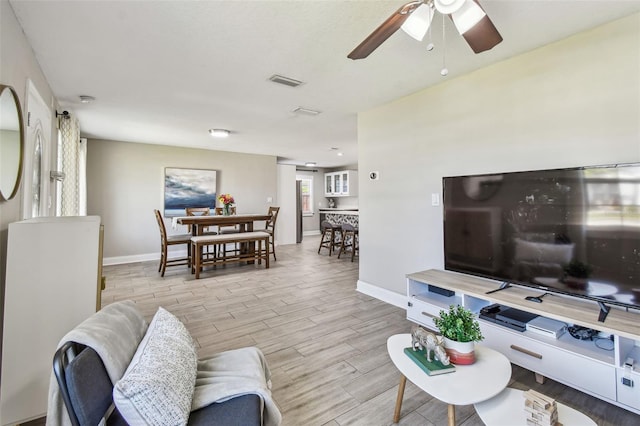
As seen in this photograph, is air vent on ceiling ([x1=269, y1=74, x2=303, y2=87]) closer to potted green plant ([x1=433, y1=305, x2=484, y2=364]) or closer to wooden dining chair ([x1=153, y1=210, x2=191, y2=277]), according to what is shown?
potted green plant ([x1=433, y1=305, x2=484, y2=364])

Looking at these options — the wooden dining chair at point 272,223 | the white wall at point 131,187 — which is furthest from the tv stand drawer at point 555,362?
the white wall at point 131,187

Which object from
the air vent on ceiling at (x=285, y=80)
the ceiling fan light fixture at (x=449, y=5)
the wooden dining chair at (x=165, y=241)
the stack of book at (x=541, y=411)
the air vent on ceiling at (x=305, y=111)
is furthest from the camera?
the wooden dining chair at (x=165, y=241)

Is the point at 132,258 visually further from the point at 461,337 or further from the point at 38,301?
the point at 461,337

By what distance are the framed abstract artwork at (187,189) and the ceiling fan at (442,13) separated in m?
5.55

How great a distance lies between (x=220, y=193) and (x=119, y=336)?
5.87 m

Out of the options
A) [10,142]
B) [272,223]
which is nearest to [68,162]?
[10,142]

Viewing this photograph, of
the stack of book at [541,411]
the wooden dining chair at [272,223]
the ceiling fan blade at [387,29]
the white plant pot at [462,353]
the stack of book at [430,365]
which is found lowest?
the stack of book at [541,411]

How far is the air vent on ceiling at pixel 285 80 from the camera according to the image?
2684 mm

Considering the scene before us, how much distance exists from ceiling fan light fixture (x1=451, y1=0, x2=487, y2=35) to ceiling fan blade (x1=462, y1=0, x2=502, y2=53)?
0.02m

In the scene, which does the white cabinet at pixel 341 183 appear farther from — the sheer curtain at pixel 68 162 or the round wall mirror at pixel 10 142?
the round wall mirror at pixel 10 142

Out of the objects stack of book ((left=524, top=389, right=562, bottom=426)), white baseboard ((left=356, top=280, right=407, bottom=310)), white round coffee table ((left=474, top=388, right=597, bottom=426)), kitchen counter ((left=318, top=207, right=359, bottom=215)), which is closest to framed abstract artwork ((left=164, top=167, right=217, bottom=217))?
kitchen counter ((left=318, top=207, right=359, bottom=215))

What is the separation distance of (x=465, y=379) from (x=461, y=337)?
19cm

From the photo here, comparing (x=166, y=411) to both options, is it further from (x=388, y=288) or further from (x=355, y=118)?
(x=355, y=118)

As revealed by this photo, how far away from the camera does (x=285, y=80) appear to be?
2.75m
